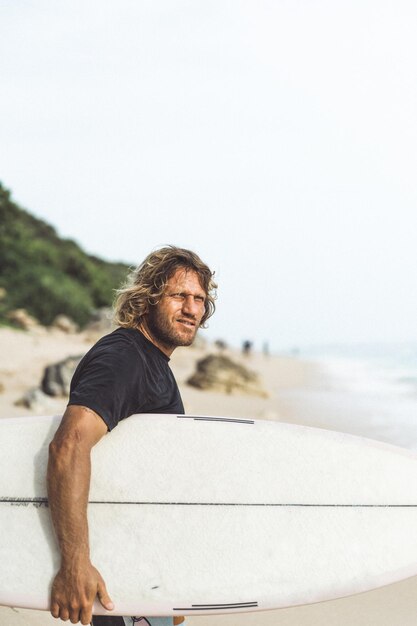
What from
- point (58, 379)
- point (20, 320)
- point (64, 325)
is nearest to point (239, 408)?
point (58, 379)

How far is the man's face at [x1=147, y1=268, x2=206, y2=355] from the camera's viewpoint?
2.10 m

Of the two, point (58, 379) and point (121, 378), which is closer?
point (121, 378)

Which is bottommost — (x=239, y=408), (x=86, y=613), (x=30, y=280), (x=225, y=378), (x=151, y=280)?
(x=86, y=613)

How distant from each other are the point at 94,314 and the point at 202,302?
23160mm

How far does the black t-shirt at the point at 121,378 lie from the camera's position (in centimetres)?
175

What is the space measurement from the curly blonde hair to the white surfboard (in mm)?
349

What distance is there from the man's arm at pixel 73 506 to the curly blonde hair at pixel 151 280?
46 cm

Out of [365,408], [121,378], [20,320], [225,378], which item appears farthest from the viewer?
[20,320]

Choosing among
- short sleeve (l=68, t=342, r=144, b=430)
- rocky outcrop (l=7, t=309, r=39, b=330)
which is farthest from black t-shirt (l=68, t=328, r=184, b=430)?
rocky outcrop (l=7, t=309, r=39, b=330)

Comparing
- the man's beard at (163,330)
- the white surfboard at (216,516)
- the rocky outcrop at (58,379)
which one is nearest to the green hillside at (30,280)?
the rocky outcrop at (58,379)

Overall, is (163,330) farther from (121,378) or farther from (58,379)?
(58,379)

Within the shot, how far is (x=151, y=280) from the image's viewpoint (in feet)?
6.98

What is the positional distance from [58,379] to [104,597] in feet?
23.5

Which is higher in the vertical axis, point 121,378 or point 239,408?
point 239,408
